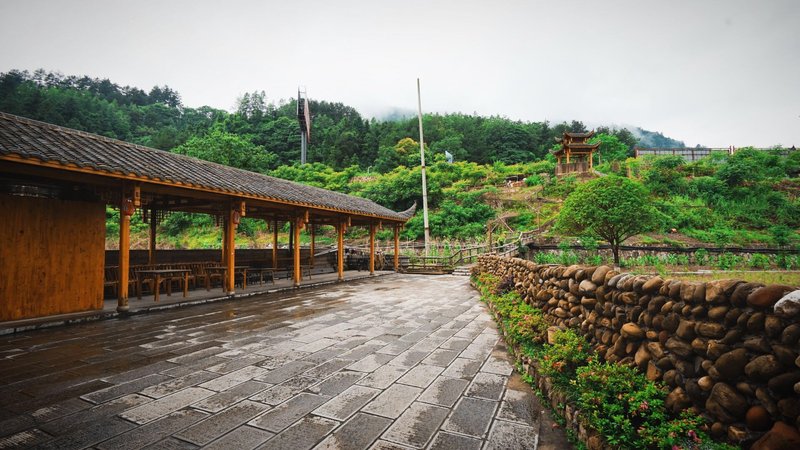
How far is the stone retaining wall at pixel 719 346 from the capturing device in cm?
161

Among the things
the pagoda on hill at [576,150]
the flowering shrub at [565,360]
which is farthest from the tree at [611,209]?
the pagoda on hill at [576,150]

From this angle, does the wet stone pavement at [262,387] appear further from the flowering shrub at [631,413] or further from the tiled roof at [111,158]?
the tiled roof at [111,158]

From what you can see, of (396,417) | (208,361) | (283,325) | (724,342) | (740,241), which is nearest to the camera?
(724,342)

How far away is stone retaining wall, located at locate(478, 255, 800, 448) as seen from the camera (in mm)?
1614

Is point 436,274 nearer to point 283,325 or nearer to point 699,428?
point 283,325

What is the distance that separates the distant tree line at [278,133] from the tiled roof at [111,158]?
2628 cm

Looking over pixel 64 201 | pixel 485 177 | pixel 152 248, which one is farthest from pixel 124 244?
pixel 485 177

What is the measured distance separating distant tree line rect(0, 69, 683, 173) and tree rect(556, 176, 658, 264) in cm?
2989

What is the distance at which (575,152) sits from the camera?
32.3 meters

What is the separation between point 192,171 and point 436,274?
451 inches

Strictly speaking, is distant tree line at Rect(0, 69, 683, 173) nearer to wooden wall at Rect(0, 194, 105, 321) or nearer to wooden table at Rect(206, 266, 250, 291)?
wooden table at Rect(206, 266, 250, 291)

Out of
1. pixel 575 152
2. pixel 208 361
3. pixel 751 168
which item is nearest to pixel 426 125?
pixel 575 152

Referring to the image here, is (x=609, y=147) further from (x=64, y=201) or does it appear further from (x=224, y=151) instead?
(x=64, y=201)

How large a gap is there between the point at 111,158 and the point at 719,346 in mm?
8459
